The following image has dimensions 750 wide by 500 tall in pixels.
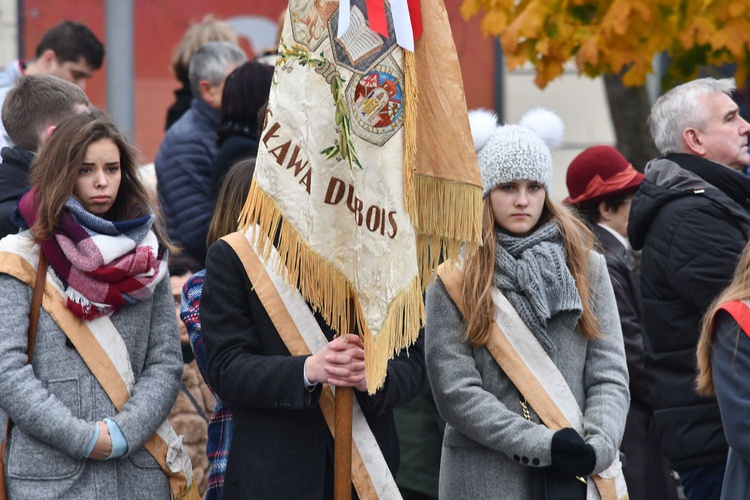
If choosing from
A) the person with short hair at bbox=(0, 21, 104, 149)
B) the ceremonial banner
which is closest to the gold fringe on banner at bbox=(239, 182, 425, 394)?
the ceremonial banner

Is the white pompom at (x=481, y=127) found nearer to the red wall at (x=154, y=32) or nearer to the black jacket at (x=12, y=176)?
the black jacket at (x=12, y=176)

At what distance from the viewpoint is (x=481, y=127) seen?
15.0ft

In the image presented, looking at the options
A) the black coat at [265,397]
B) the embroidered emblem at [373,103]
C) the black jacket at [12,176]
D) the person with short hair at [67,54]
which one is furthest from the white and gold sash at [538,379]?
the person with short hair at [67,54]

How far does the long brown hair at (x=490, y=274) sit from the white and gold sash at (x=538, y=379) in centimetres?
4

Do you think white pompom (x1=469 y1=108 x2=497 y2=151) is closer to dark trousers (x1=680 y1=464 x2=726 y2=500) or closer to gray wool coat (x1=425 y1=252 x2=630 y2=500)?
gray wool coat (x1=425 y1=252 x2=630 y2=500)

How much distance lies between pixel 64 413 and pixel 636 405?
2.56m

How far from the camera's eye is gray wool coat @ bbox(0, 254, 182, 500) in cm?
400

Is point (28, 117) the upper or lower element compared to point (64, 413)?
upper

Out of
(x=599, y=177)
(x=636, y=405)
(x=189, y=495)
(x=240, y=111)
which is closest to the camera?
(x=189, y=495)

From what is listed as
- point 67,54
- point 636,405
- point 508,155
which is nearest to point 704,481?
point 636,405

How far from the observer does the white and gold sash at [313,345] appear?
3977 mm

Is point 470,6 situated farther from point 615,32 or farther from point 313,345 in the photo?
point 313,345

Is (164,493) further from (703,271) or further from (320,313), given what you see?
(703,271)

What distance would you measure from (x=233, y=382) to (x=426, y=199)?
813 millimetres
